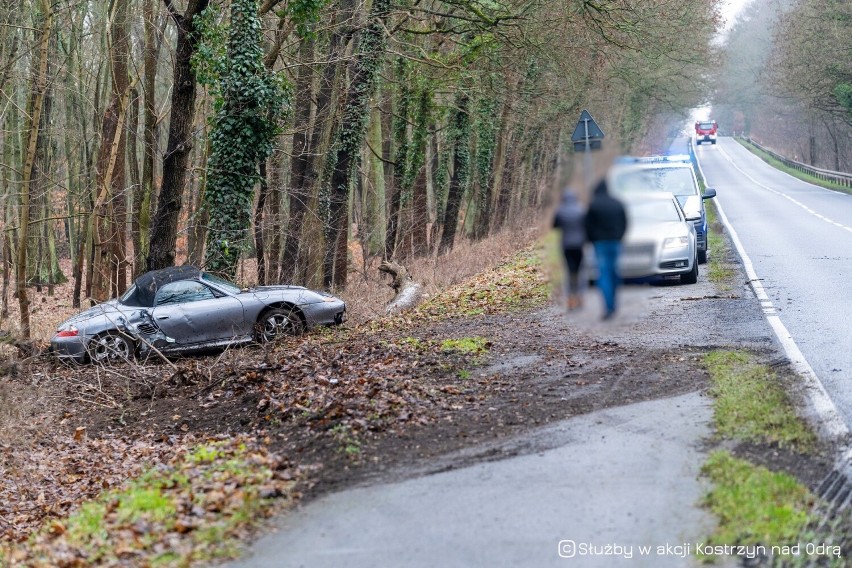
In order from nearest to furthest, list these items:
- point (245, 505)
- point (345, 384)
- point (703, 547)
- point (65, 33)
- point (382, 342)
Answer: point (703, 547)
point (245, 505)
point (345, 384)
point (382, 342)
point (65, 33)

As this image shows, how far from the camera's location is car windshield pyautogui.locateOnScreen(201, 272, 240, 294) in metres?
16.6

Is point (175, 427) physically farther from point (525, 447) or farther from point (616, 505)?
point (616, 505)

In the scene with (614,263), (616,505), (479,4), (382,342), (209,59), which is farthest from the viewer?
(479,4)

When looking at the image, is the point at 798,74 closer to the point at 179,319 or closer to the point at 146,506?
the point at 179,319

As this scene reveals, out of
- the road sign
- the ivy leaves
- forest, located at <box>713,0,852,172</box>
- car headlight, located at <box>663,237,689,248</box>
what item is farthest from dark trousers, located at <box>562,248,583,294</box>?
forest, located at <box>713,0,852,172</box>

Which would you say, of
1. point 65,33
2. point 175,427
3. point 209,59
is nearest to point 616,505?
point 175,427

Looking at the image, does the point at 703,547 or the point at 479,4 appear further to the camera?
the point at 479,4

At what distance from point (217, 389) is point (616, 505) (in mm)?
7001

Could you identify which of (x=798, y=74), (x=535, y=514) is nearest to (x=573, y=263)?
(x=535, y=514)

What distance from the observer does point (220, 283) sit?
55.1ft

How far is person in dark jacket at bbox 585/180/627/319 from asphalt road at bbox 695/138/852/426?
6.70 metres

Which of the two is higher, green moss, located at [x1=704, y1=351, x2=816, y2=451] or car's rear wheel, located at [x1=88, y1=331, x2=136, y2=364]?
green moss, located at [x1=704, y1=351, x2=816, y2=451]

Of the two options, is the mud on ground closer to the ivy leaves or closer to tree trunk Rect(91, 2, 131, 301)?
the ivy leaves

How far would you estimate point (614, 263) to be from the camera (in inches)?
106
